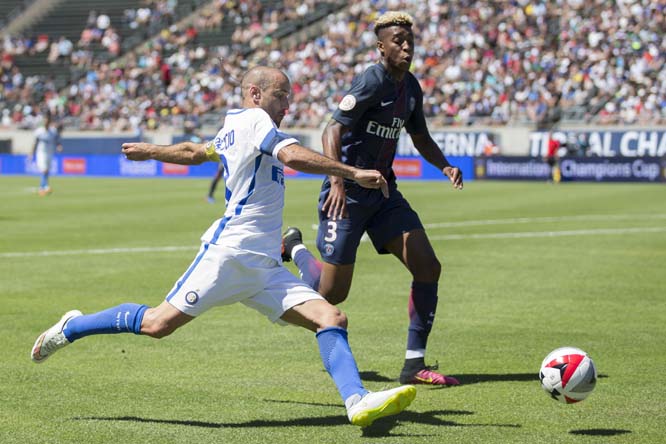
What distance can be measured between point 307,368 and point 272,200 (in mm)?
2204

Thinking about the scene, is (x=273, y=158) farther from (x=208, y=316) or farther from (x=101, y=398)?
(x=208, y=316)

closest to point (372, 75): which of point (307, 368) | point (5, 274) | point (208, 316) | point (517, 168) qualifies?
point (307, 368)

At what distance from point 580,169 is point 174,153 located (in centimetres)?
3467

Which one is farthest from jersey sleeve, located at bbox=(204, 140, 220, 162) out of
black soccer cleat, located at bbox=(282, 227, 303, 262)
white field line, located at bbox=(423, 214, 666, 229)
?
white field line, located at bbox=(423, 214, 666, 229)

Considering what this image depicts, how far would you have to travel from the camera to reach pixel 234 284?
248 inches

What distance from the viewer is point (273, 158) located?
6.27m

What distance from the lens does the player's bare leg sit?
7.67m

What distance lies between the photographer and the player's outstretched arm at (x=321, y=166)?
583 cm

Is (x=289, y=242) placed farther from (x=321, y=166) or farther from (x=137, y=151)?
(x=321, y=166)

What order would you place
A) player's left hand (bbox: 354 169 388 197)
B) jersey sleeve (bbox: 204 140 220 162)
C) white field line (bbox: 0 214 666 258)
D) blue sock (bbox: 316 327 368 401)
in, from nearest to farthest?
player's left hand (bbox: 354 169 388 197) < blue sock (bbox: 316 327 368 401) < jersey sleeve (bbox: 204 140 220 162) < white field line (bbox: 0 214 666 258)

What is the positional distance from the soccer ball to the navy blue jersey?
2.12 meters

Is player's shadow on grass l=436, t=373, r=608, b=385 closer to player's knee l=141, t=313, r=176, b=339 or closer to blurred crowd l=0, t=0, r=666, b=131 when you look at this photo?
player's knee l=141, t=313, r=176, b=339

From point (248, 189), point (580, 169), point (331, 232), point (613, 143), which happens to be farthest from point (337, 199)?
point (613, 143)

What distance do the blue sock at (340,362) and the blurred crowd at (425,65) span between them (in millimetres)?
29483
